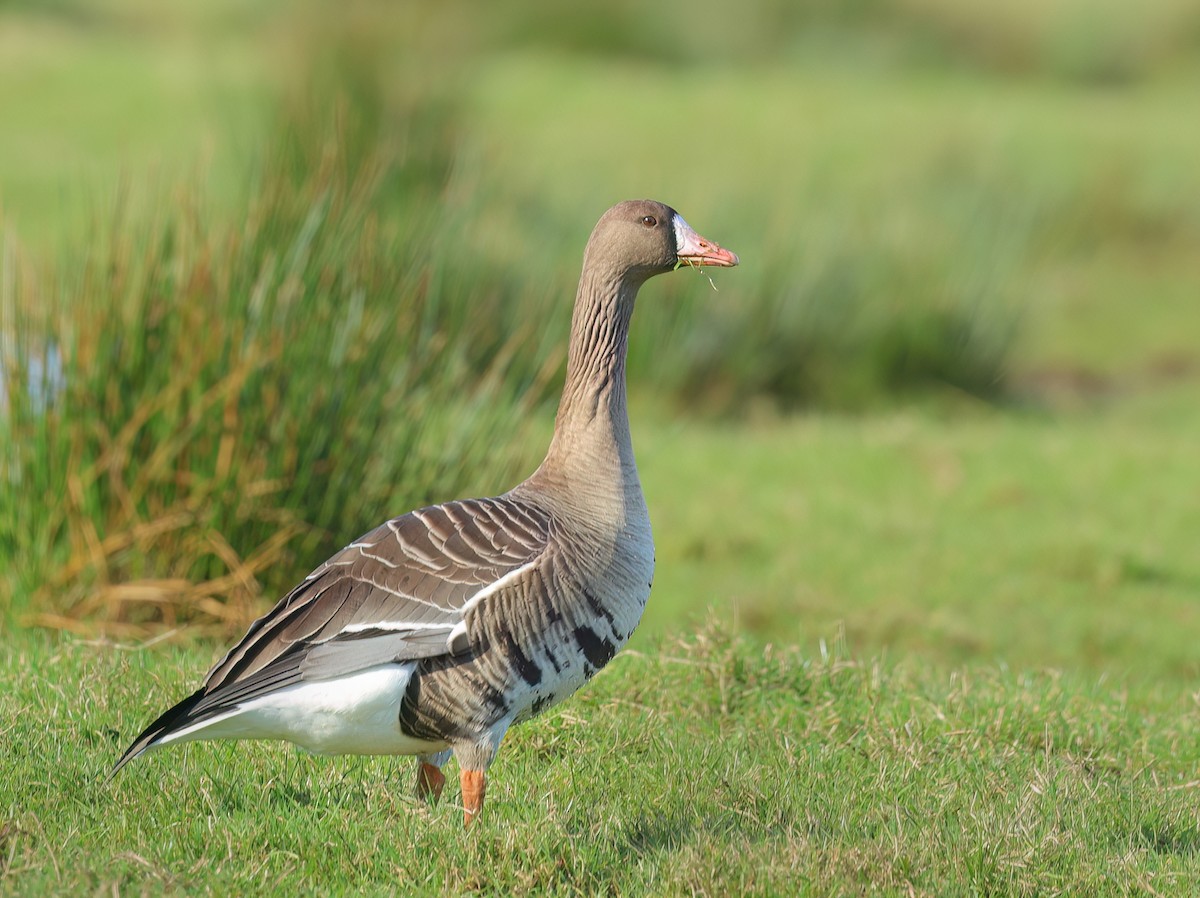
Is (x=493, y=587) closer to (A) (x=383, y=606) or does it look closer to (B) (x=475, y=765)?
(A) (x=383, y=606)

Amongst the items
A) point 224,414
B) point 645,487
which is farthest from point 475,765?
point 645,487

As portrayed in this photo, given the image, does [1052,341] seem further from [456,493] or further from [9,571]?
[9,571]

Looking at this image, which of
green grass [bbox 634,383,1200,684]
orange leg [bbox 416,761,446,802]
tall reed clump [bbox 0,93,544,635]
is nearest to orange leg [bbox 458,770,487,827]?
orange leg [bbox 416,761,446,802]

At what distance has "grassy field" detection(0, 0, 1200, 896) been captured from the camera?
14.6 feet

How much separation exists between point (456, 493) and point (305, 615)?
2718 mm

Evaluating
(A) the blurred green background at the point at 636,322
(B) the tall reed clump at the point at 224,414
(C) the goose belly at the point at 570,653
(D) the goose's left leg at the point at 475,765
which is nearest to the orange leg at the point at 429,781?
(D) the goose's left leg at the point at 475,765

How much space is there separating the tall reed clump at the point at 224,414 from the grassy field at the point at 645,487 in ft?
0.07

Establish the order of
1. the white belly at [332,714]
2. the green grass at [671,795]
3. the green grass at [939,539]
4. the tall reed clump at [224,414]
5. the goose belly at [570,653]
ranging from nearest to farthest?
the green grass at [671,795] → the white belly at [332,714] → the goose belly at [570,653] → the tall reed clump at [224,414] → the green grass at [939,539]

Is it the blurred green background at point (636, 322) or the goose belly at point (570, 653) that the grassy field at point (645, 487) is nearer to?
the blurred green background at point (636, 322)

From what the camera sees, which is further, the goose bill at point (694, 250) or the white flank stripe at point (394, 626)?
the goose bill at point (694, 250)

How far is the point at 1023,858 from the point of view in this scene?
4.33 m

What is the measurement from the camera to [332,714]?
14.4 feet

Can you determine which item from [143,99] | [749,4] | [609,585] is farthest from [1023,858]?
[749,4]

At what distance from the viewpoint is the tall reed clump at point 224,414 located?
23.2 feet
